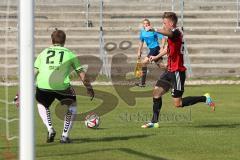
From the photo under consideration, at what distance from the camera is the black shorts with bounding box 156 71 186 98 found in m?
15.1

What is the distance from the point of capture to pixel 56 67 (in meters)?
13.0

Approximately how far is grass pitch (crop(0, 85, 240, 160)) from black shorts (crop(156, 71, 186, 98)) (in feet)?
2.55

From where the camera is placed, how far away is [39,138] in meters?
13.5

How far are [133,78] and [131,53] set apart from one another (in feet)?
9.10

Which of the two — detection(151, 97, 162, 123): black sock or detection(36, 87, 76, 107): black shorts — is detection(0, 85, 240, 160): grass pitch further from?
detection(36, 87, 76, 107): black shorts

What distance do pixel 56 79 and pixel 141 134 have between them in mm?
2181

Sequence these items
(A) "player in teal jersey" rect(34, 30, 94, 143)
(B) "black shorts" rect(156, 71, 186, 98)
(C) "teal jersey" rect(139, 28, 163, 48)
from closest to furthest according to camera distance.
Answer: (A) "player in teal jersey" rect(34, 30, 94, 143) → (B) "black shorts" rect(156, 71, 186, 98) → (C) "teal jersey" rect(139, 28, 163, 48)

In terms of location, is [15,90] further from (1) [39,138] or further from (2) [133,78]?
(1) [39,138]

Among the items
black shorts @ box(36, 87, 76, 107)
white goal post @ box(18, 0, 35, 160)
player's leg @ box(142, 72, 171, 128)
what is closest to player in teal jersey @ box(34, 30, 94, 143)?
black shorts @ box(36, 87, 76, 107)

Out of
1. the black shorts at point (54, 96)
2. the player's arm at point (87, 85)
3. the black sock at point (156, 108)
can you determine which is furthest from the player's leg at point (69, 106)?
the black sock at point (156, 108)

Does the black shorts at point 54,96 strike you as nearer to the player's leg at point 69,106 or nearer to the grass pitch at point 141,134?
the player's leg at point 69,106

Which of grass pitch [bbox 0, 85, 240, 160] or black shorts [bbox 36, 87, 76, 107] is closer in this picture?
grass pitch [bbox 0, 85, 240, 160]

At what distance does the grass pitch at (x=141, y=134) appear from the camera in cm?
1178

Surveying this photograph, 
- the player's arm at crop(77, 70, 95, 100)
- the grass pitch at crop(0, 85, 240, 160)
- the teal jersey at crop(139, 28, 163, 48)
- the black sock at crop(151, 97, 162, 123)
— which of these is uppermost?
the teal jersey at crop(139, 28, 163, 48)
